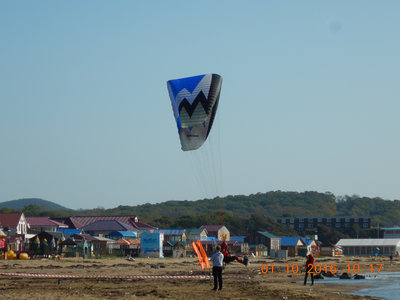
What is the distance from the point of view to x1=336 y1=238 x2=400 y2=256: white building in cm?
10612

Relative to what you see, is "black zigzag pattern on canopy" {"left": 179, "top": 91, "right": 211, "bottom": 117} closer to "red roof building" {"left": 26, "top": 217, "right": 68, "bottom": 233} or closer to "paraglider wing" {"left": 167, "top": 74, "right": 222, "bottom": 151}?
"paraglider wing" {"left": 167, "top": 74, "right": 222, "bottom": 151}

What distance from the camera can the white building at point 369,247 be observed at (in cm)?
10612

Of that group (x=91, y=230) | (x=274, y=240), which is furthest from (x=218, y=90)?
(x=274, y=240)

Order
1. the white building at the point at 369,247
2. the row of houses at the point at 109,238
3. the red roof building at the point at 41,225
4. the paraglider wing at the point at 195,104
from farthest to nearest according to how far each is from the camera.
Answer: the white building at the point at 369,247 → the red roof building at the point at 41,225 → the row of houses at the point at 109,238 → the paraglider wing at the point at 195,104

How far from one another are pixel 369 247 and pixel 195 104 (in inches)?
3304

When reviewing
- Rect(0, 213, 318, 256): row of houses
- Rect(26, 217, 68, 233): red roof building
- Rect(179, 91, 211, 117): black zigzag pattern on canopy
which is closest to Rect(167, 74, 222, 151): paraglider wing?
Rect(179, 91, 211, 117): black zigzag pattern on canopy

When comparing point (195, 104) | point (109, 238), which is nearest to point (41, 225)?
point (109, 238)

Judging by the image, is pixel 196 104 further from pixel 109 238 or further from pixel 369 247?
pixel 369 247

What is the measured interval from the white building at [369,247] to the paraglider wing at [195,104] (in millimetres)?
81694

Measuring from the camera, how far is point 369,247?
106 meters

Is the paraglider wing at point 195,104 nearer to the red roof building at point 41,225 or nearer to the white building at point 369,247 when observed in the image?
the red roof building at point 41,225

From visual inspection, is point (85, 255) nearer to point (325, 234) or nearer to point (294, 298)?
point (294, 298)

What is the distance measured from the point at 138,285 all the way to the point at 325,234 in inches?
4713

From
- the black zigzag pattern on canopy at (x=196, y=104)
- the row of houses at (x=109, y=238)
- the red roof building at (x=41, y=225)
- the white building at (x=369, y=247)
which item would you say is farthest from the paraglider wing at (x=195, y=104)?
the white building at (x=369, y=247)
